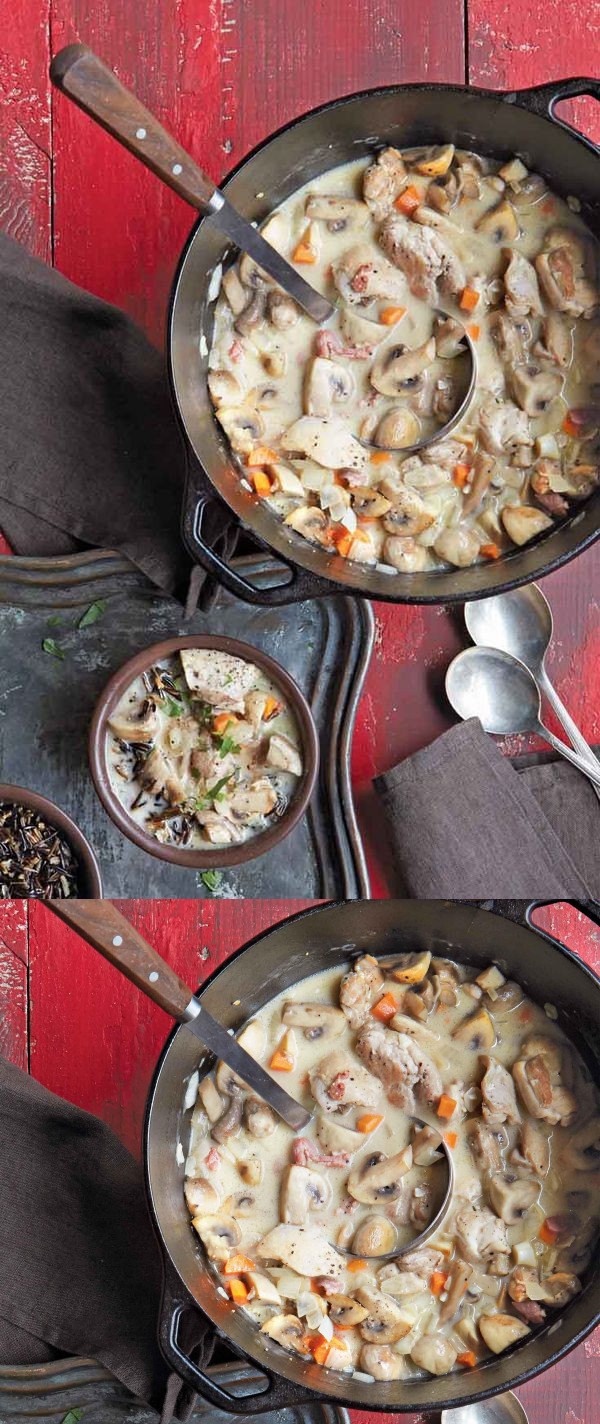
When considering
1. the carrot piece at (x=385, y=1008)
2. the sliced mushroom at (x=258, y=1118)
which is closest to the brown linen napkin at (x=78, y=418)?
the carrot piece at (x=385, y=1008)

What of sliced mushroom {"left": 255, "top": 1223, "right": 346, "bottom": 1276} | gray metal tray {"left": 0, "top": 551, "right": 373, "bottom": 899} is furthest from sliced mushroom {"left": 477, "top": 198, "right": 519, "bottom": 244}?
sliced mushroom {"left": 255, "top": 1223, "right": 346, "bottom": 1276}

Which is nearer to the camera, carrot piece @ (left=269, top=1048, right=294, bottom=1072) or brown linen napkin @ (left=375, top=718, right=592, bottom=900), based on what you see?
carrot piece @ (left=269, top=1048, right=294, bottom=1072)

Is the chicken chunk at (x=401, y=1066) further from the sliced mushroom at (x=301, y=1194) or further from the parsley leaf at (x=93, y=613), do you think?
the parsley leaf at (x=93, y=613)

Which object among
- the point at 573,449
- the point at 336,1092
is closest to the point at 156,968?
the point at 336,1092

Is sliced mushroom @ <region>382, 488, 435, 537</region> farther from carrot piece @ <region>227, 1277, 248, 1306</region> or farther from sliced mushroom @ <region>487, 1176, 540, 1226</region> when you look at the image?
carrot piece @ <region>227, 1277, 248, 1306</region>

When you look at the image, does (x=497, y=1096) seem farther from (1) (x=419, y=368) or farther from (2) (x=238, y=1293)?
(1) (x=419, y=368)
